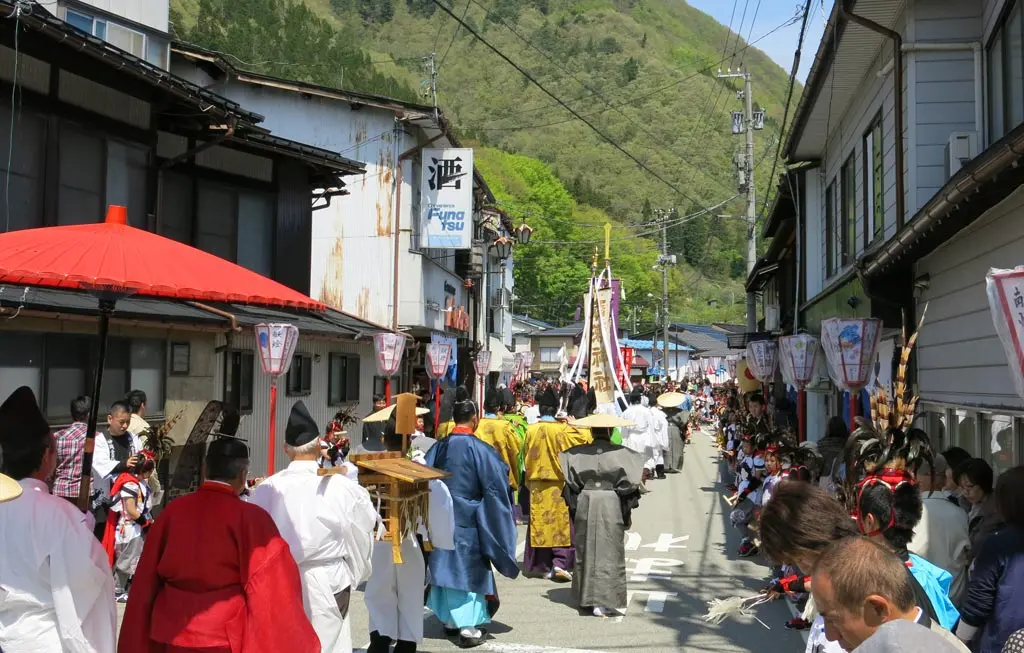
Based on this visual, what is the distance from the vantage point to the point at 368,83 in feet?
199

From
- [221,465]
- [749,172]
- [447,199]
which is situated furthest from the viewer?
[749,172]

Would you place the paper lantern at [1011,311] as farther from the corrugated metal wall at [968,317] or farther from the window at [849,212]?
the window at [849,212]

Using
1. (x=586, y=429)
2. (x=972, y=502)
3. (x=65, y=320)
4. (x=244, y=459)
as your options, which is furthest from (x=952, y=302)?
(x=65, y=320)

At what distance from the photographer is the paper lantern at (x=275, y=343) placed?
12.8m

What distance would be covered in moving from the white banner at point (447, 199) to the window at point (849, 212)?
32.6 ft

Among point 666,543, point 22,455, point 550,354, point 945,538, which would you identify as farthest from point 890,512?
point 550,354

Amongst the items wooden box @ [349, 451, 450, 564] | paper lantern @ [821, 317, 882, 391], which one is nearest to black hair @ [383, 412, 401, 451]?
wooden box @ [349, 451, 450, 564]

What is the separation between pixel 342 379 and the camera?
22172 millimetres

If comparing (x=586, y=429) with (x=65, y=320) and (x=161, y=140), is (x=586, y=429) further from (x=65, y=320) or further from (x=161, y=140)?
(x=161, y=140)

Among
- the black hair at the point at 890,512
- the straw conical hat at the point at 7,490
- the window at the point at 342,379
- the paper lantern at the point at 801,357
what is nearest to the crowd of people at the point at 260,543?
the straw conical hat at the point at 7,490

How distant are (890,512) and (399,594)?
4.38 metres

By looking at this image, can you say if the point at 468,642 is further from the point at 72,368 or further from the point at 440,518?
the point at 72,368

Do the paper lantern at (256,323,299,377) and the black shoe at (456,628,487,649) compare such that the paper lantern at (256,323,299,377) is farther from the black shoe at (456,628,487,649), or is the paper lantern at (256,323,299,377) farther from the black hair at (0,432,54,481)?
the black hair at (0,432,54,481)

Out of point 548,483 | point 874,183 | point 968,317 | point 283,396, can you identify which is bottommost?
A: point 548,483
